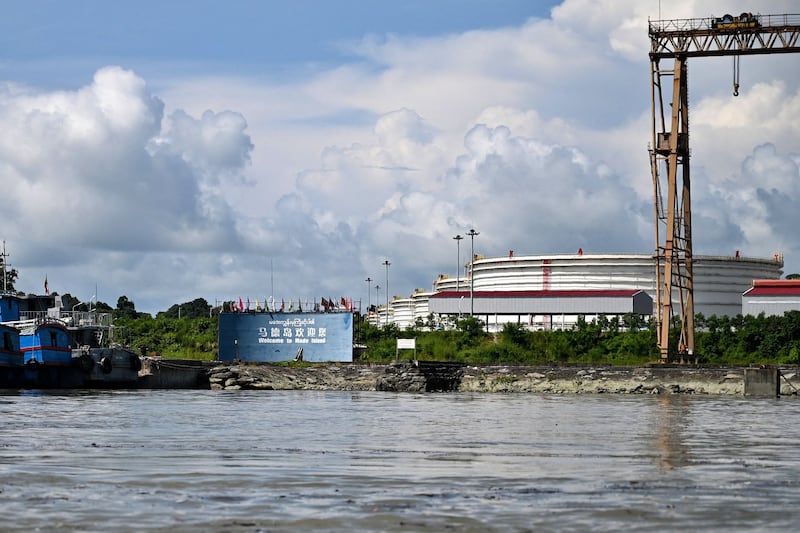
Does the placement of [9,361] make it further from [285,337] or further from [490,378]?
[490,378]

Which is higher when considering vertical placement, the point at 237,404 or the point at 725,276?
the point at 725,276

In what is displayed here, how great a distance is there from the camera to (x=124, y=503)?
14.8 metres

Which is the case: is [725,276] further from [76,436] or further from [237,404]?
[76,436]

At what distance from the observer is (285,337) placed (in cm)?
7838

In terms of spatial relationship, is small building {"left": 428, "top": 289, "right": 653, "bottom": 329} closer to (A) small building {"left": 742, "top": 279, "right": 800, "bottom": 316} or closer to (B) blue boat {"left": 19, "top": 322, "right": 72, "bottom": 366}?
(A) small building {"left": 742, "top": 279, "right": 800, "bottom": 316}

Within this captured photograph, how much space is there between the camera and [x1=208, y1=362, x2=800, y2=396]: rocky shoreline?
6266cm

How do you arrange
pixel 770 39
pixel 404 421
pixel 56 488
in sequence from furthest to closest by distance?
pixel 770 39
pixel 404 421
pixel 56 488

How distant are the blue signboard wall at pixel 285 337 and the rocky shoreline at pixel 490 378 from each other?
9.98 ft

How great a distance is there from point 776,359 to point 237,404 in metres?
47.6

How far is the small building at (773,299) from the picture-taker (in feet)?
379

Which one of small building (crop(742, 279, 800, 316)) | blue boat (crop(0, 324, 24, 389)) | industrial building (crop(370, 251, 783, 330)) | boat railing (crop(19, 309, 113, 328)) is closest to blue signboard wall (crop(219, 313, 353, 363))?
boat railing (crop(19, 309, 113, 328))

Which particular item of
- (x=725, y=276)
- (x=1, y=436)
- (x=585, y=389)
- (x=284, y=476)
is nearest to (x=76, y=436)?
(x=1, y=436)

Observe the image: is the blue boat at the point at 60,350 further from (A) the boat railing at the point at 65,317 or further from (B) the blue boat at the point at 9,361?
(B) the blue boat at the point at 9,361

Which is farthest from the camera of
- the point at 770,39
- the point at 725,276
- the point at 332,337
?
the point at 725,276
